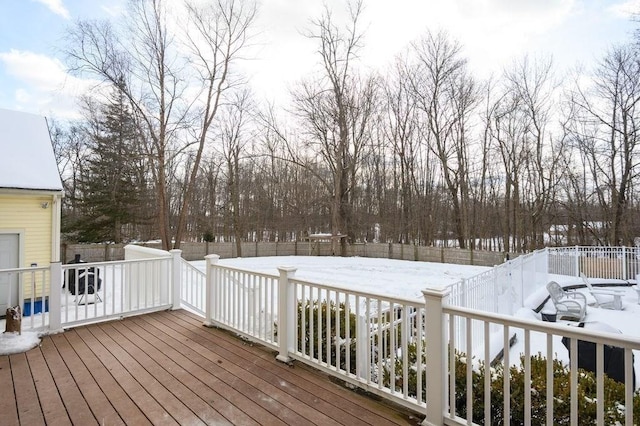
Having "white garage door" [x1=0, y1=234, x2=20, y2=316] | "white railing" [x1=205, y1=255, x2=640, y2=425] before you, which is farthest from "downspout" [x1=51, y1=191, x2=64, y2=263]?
"white railing" [x1=205, y1=255, x2=640, y2=425]

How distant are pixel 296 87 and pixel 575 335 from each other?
1935 cm

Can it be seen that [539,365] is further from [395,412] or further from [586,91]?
[586,91]

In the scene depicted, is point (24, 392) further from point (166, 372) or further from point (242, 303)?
point (242, 303)

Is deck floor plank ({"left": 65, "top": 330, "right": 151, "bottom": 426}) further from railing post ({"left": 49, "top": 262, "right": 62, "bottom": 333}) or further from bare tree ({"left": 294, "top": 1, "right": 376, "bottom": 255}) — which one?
bare tree ({"left": 294, "top": 1, "right": 376, "bottom": 255})

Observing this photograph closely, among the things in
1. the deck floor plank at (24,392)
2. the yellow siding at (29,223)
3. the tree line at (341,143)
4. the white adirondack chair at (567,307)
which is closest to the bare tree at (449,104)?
the tree line at (341,143)

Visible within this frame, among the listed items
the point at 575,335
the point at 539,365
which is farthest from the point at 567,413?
the point at 575,335

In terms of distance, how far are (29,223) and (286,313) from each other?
20.4ft

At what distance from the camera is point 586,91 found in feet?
50.2

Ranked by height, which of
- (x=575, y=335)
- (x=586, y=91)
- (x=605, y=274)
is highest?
(x=586, y=91)

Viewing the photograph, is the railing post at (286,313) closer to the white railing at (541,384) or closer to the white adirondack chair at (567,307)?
the white railing at (541,384)

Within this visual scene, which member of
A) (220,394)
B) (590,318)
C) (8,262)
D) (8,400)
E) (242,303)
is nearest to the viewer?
(8,400)

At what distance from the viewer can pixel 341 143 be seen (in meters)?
18.7

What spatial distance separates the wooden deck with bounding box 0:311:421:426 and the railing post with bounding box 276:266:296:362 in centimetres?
Result: 19

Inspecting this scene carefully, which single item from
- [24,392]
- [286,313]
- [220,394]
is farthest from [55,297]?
[286,313]
